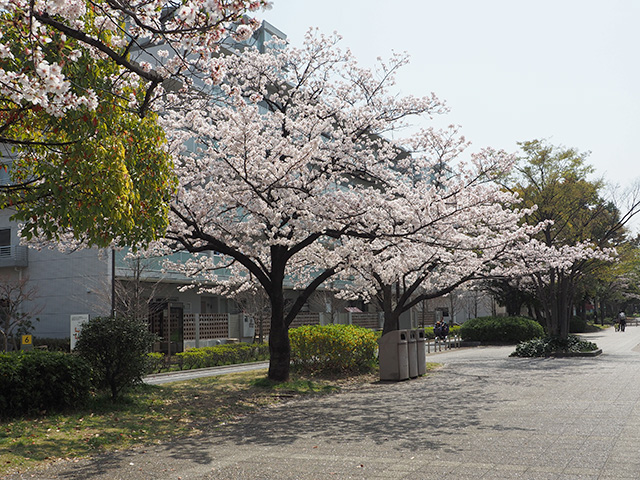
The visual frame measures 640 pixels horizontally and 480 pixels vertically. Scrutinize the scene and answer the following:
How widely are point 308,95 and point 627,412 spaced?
1129cm

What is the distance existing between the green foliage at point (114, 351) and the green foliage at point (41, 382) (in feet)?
1.45

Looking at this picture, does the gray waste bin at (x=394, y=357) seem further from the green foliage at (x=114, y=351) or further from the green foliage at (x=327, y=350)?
the green foliage at (x=114, y=351)

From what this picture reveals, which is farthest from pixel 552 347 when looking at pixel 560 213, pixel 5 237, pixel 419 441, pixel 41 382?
pixel 5 237

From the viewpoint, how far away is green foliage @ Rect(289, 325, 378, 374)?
1686 centimetres

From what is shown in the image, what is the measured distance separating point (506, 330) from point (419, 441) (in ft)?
92.6

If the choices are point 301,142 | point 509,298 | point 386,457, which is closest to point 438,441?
point 386,457

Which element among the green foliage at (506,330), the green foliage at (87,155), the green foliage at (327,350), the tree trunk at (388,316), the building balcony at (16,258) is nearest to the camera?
the green foliage at (87,155)

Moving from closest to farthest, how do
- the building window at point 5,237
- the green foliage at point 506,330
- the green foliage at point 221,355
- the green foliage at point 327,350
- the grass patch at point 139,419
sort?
the grass patch at point 139,419 < the green foliage at point 327,350 < the green foliage at point 221,355 < the building window at point 5,237 < the green foliage at point 506,330

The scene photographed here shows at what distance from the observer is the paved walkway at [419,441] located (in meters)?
6.20

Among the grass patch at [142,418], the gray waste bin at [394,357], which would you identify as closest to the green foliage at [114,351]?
the grass patch at [142,418]

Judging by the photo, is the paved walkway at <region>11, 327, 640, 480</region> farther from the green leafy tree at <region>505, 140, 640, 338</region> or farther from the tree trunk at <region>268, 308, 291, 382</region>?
the green leafy tree at <region>505, 140, 640, 338</region>

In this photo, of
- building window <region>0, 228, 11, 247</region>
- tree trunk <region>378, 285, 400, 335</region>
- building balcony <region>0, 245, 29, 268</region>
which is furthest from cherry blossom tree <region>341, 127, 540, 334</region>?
building window <region>0, 228, 11, 247</region>

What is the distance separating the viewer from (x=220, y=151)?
12883mm

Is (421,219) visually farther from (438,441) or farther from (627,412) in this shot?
(438,441)
